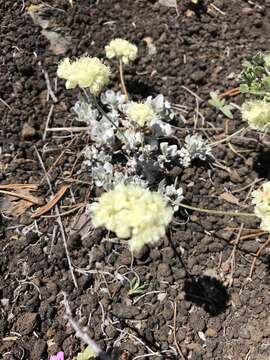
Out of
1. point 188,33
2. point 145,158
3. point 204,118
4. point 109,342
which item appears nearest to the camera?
point 109,342

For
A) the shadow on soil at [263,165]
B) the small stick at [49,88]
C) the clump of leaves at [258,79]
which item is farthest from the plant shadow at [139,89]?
the shadow on soil at [263,165]

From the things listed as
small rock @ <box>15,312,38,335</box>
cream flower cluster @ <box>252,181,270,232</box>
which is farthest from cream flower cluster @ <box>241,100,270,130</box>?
small rock @ <box>15,312,38,335</box>

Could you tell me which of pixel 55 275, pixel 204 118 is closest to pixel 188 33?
pixel 204 118

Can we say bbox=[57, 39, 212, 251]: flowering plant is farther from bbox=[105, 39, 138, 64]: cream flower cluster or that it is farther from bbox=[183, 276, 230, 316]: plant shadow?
bbox=[183, 276, 230, 316]: plant shadow

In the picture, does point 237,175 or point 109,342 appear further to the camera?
point 237,175

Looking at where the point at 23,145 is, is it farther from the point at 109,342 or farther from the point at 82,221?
the point at 109,342

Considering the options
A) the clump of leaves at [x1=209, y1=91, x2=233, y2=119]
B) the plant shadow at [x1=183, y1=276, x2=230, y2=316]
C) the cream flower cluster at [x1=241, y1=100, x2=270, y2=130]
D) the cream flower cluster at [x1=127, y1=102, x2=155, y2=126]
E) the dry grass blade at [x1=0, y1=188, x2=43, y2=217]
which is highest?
the cream flower cluster at [x1=241, y1=100, x2=270, y2=130]
